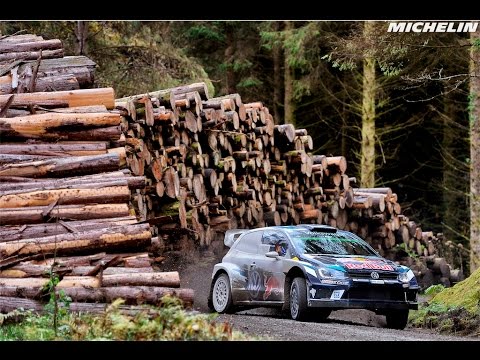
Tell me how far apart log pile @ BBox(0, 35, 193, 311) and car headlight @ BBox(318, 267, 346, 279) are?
9.26ft

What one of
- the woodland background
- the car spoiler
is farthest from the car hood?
the woodland background

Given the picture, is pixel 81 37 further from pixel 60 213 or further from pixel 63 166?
pixel 60 213

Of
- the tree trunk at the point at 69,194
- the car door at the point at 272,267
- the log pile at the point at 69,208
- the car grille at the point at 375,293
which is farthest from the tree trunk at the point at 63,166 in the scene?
the car grille at the point at 375,293

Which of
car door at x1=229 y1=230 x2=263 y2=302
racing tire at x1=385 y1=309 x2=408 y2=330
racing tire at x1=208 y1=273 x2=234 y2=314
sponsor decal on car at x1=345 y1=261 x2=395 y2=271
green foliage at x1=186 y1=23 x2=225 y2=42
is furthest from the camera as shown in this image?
green foliage at x1=186 y1=23 x2=225 y2=42

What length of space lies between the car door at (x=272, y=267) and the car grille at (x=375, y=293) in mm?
1171

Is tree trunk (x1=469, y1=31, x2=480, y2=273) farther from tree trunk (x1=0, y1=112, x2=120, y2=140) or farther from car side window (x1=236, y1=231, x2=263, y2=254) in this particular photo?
tree trunk (x1=0, y1=112, x2=120, y2=140)

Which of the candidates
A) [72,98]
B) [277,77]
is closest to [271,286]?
[72,98]

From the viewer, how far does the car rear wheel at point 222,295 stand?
565 inches

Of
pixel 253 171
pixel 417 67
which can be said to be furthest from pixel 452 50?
pixel 253 171

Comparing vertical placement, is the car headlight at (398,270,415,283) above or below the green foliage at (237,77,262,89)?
below

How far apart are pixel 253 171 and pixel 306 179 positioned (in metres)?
1.90

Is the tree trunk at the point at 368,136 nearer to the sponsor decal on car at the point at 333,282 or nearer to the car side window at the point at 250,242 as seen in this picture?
the car side window at the point at 250,242

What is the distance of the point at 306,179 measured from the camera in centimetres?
2027

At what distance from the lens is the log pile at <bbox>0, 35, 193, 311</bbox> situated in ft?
32.8
